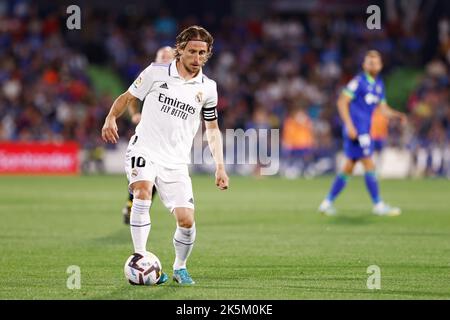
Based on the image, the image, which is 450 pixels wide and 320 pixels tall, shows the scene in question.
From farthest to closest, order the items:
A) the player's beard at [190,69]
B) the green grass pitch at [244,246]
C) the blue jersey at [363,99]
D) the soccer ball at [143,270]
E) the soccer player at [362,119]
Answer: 1. the blue jersey at [363,99]
2. the soccer player at [362,119]
3. the player's beard at [190,69]
4. the soccer ball at [143,270]
5. the green grass pitch at [244,246]

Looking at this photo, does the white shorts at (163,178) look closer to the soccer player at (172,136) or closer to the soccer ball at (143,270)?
the soccer player at (172,136)

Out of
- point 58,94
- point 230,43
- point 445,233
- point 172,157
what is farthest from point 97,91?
point 172,157

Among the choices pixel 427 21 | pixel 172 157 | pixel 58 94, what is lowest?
pixel 172 157

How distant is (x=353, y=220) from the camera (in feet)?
49.1

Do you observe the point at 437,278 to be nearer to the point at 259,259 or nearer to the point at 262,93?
the point at 259,259

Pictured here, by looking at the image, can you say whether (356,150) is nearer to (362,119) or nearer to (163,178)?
(362,119)

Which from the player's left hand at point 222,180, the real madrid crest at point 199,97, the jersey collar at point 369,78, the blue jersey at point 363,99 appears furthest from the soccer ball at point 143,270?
the jersey collar at point 369,78

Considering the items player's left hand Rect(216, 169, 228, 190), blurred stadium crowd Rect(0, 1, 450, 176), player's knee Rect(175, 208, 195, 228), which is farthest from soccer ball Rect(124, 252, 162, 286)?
blurred stadium crowd Rect(0, 1, 450, 176)

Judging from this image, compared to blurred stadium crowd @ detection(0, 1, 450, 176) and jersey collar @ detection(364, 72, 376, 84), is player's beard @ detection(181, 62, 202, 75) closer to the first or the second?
jersey collar @ detection(364, 72, 376, 84)

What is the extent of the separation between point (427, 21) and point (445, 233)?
23323mm

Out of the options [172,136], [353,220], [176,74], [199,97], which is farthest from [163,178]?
[353,220]

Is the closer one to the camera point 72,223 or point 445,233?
point 445,233

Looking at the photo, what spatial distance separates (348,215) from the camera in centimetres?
1582

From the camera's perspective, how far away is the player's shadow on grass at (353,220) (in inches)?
574
